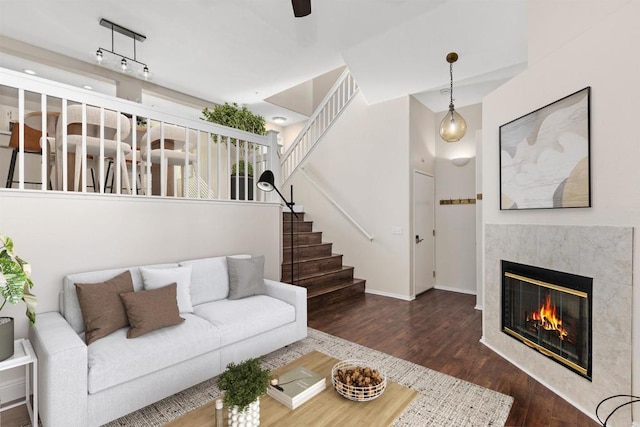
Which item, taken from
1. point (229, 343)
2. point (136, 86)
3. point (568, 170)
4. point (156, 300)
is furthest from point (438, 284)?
point (136, 86)

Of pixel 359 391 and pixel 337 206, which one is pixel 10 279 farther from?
pixel 337 206

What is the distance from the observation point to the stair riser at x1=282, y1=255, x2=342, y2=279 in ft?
15.1

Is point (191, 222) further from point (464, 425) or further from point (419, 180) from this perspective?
point (419, 180)

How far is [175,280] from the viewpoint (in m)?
2.64

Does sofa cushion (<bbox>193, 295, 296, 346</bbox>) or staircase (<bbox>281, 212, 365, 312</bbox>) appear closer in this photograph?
sofa cushion (<bbox>193, 295, 296, 346</bbox>)

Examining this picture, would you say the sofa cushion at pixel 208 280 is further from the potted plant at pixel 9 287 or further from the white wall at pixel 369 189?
the white wall at pixel 369 189

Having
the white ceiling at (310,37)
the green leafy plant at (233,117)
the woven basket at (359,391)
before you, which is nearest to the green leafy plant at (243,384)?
the woven basket at (359,391)

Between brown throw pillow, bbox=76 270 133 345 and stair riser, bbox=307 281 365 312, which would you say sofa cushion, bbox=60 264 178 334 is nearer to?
brown throw pillow, bbox=76 270 133 345

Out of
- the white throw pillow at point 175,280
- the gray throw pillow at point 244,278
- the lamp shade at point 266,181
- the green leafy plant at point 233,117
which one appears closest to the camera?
the white throw pillow at point 175,280

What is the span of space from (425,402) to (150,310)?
2.04 metres

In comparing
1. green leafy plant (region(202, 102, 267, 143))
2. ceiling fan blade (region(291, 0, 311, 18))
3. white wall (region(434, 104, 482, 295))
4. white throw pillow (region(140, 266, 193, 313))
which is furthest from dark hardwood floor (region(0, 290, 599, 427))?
ceiling fan blade (region(291, 0, 311, 18))

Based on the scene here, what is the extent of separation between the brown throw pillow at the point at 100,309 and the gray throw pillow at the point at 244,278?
0.99 m

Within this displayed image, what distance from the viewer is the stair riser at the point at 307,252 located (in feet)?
15.9

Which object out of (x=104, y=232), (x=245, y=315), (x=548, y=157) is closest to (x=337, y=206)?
(x=245, y=315)
